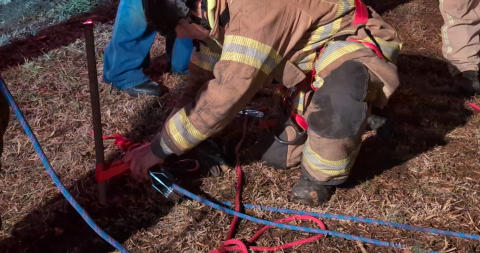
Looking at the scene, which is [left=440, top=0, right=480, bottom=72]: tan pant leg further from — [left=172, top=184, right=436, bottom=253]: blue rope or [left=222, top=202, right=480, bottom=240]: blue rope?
[left=172, top=184, right=436, bottom=253]: blue rope

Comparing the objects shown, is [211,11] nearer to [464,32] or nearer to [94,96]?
[94,96]

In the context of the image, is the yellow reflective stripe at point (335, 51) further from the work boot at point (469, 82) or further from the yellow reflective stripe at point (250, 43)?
the work boot at point (469, 82)

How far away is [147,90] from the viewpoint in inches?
153

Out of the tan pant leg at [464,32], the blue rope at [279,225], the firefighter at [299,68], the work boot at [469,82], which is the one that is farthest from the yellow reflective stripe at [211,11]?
the tan pant leg at [464,32]

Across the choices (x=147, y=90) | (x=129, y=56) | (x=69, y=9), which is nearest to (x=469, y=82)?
(x=147, y=90)

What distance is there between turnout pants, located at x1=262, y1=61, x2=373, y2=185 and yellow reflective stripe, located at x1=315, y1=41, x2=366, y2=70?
8cm

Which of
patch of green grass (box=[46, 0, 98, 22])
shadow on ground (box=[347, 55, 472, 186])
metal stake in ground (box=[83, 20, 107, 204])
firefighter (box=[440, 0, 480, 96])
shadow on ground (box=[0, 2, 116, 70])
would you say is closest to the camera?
metal stake in ground (box=[83, 20, 107, 204])

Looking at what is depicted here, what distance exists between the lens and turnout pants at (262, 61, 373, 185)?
2.57 metres

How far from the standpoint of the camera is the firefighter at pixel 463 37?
4103 mm

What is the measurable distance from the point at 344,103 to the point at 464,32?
2148mm

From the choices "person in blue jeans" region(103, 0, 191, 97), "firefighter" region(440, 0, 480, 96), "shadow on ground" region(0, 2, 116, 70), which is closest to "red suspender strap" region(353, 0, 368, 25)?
"person in blue jeans" region(103, 0, 191, 97)

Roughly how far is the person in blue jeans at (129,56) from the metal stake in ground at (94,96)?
4.02 feet

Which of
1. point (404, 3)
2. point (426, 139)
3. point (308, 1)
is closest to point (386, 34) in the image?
point (308, 1)

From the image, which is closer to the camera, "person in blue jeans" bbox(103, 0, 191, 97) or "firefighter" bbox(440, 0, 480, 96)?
"person in blue jeans" bbox(103, 0, 191, 97)
